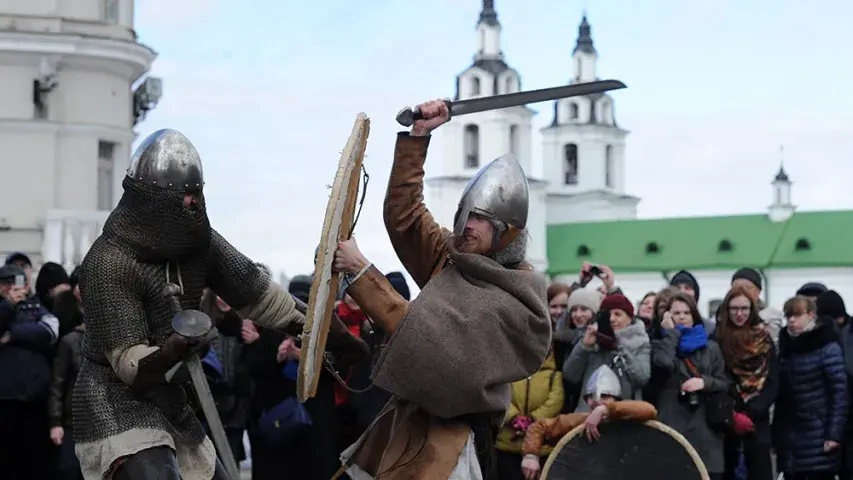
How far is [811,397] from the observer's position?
1117 cm

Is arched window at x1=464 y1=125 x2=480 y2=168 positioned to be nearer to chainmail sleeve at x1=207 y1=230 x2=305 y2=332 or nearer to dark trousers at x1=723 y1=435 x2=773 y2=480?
dark trousers at x1=723 y1=435 x2=773 y2=480

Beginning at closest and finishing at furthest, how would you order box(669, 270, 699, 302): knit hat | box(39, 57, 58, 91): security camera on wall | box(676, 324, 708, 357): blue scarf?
box(676, 324, 708, 357): blue scarf, box(669, 270, 699, 302): knit hat, box(39, 57, 58, 91): security camera on wall

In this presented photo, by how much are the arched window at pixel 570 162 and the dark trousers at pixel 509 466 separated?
106774 mm

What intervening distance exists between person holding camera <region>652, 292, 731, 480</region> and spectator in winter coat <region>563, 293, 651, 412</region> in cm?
→ 18

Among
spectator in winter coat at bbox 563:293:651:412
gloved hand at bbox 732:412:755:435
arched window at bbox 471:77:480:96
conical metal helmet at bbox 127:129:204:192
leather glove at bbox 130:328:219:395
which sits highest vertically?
arched window at bbox 471:77:480:96

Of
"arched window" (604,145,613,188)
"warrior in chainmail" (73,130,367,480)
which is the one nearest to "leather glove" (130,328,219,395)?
"warrior in chainmail" (73,130,367,480)

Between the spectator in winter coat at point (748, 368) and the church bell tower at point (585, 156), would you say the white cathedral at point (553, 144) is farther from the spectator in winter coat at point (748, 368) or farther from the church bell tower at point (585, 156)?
the spectator in winter coat at point (748, 368)

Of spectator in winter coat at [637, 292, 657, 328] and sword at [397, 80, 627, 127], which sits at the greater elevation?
sword at [397, 80, 627, 127]

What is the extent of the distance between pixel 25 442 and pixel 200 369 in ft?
17.9

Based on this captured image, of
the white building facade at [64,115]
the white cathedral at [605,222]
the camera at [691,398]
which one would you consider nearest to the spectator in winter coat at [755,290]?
the camera at [691,398]

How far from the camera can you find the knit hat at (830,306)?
11586 mm

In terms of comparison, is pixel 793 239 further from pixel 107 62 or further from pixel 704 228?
pixel 107 62

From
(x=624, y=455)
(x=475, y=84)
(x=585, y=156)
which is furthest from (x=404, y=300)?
(x=585, y=156)

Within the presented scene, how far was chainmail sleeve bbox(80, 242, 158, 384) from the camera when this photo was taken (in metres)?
6.15
